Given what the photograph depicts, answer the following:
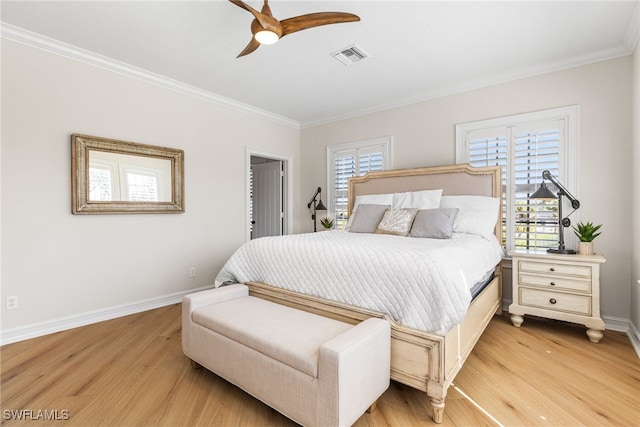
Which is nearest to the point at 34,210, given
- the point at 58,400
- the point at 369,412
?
the point at 58,400

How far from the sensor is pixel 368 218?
353 cm

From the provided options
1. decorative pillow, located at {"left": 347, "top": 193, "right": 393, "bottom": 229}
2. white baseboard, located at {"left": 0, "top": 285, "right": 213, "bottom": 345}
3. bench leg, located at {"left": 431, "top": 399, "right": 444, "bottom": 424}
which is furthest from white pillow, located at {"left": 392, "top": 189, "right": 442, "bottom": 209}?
white baseboard, located at {"left": 0, "top": 285, "right": 213, "bottom": 345}

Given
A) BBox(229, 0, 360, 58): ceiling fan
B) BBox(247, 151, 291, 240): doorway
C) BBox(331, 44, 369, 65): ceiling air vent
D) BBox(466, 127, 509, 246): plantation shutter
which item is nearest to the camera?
BBox(229, 0, 360, 58): ceiling fan

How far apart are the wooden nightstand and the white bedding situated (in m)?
0.52

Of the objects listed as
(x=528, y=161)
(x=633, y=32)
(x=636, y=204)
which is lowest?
(x=636, y=204)

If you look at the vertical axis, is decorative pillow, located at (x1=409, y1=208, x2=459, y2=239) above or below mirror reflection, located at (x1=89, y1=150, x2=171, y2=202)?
below

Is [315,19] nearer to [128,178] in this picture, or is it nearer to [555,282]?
[128,178]

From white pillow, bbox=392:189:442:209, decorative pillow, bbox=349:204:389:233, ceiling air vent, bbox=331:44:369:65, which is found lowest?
decorative pillow, bbox=349:204:389:233

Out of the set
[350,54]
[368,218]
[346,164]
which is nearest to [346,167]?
[346,164]

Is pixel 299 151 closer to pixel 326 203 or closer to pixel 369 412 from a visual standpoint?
pixel 326 203

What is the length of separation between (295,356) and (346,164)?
12.0 ft

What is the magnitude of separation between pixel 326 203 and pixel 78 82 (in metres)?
3.38

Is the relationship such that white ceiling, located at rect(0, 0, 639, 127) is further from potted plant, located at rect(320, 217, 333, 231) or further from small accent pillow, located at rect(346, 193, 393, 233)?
potted plant, located at rect(320, 217, 333, 231)

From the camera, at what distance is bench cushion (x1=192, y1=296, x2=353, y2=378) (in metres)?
1.51
